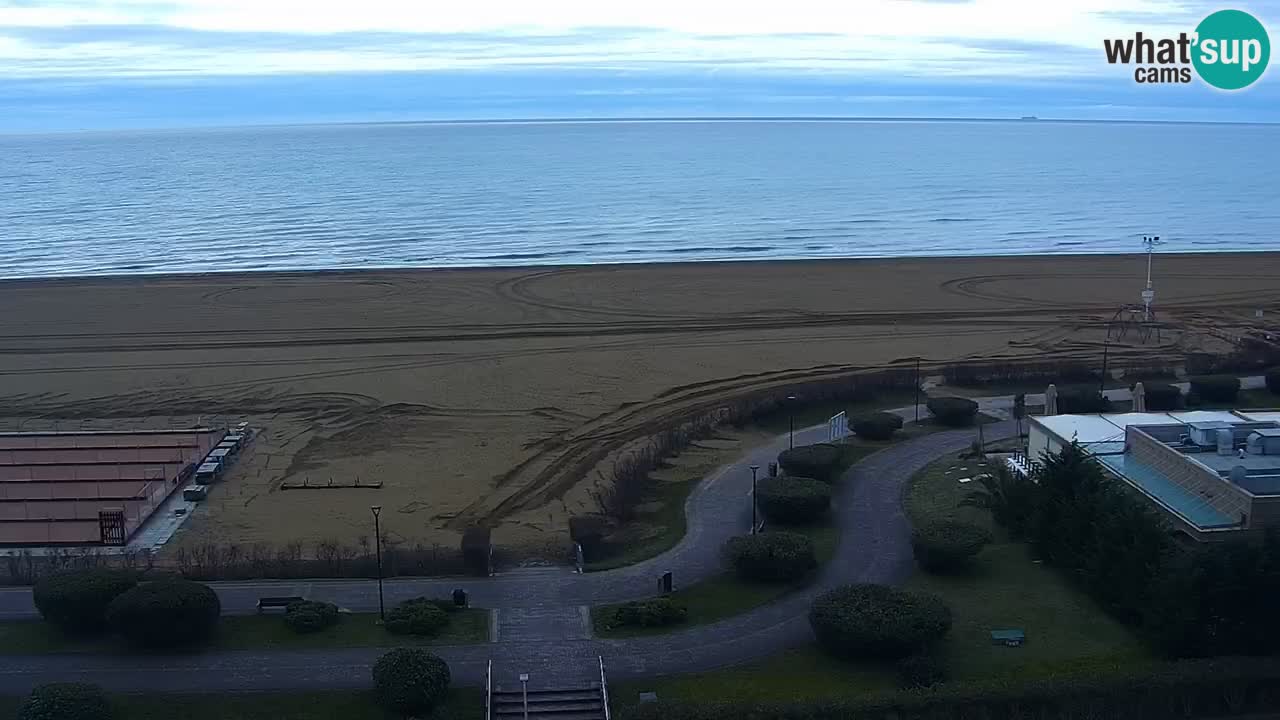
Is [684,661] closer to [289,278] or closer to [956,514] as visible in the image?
[956,514]

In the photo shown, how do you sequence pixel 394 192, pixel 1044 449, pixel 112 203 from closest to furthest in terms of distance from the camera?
1. pixel 1044 449
2. pixel 112 203
3. pixel 394 192

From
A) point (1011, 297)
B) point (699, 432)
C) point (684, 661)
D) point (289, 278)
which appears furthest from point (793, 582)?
point (289, 278)

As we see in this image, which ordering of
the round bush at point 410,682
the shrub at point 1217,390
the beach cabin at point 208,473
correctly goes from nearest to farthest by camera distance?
the round bush at point 410,682 < the beach cabin at point 208,473 < the shrub at point 1217,390

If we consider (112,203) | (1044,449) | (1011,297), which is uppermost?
(112,203)

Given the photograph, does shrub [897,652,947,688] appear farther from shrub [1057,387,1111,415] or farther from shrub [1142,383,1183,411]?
shrub [1142,383,1183,411]

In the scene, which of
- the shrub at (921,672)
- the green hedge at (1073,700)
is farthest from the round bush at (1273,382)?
the shrub at (921,672)

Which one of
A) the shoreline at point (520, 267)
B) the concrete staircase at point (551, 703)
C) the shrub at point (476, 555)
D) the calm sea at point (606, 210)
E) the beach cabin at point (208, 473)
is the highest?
the calm sea at point (606, 210)

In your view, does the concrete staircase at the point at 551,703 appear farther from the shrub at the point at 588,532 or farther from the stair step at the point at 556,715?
the shrub at the point at 588,532

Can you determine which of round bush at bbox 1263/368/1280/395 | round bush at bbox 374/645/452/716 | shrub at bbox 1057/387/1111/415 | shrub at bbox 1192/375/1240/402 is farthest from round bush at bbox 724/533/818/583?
round bush at bbox 1263/368/1280/395
